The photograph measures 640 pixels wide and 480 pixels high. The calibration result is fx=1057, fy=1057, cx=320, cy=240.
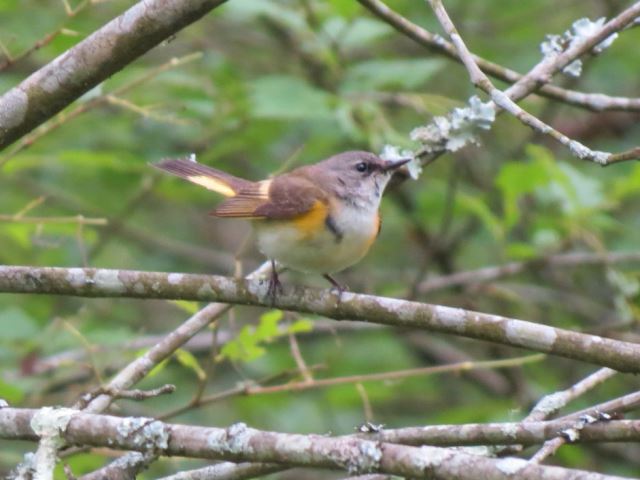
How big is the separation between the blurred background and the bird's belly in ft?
4.57

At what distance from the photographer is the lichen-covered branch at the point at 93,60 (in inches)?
119

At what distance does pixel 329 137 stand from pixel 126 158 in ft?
4.12

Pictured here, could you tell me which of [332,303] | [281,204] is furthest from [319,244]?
[332,303]

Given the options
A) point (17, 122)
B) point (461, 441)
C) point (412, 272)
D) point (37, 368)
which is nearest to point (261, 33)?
point (412, 272)

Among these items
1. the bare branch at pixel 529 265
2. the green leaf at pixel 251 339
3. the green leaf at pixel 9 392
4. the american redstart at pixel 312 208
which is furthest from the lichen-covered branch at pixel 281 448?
the bare branch at pixel 529 265

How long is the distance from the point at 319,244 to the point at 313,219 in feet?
0.46

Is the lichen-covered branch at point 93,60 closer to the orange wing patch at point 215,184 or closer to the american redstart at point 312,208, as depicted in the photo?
the american redstart at point 312,208

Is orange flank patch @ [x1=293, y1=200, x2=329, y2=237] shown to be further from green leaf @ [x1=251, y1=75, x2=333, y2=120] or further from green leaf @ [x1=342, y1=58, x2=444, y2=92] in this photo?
green leaf @ [x1=342, y1=58, x2=444, y2=92]

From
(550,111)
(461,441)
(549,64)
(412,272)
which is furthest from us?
(412,272)

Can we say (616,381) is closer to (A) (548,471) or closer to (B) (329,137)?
(B) (329,137)

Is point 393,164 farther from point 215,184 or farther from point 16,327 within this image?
point 16,327

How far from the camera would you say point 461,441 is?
2.95 m

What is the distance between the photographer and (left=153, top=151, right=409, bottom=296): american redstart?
4.18 meters

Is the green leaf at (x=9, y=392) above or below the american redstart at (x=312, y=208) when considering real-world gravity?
below
